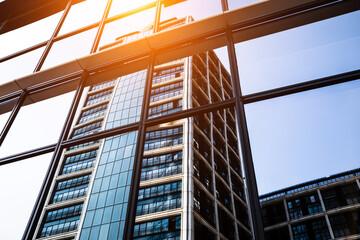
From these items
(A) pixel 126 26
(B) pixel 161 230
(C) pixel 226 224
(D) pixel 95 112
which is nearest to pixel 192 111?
(A) pixel 126 26

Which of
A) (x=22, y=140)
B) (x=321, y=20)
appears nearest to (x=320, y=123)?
(x=321, y=20)

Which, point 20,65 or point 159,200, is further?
point 159,200

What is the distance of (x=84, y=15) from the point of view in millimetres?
6387

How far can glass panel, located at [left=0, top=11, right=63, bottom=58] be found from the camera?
21.5ft

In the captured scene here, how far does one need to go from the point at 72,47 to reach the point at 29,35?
167cm

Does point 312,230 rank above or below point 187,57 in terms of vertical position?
below

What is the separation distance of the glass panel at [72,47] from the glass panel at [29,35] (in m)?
0.54

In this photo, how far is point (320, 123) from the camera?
3.38 meters

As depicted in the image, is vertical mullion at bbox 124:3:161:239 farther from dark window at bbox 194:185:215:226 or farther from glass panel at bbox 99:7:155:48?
dark window at bbox 194:185:215:226

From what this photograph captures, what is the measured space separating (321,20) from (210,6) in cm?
186

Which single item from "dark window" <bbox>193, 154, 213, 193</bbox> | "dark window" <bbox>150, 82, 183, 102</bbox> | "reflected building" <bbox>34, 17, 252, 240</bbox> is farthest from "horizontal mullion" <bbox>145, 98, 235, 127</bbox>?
"dark window" <bbox>150, 82, 183, 102</bbox>

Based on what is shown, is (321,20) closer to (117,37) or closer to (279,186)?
(279,186)

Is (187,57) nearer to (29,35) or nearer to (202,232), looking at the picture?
(29,35)

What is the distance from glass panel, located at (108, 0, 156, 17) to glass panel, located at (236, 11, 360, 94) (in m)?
2.50
